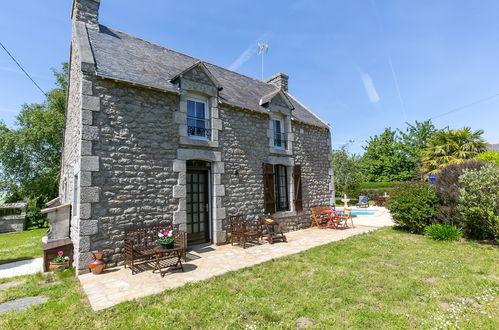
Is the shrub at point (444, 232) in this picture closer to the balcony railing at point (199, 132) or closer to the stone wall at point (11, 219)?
the balcony railing at point (199, 132)

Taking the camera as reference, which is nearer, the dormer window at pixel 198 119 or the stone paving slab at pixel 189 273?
the stone paving slab at pixel 189 273

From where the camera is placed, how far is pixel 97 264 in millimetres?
4945

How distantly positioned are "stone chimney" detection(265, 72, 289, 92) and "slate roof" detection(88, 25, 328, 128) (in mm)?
1732

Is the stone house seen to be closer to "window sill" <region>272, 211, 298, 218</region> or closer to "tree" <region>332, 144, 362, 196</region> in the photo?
"window sill" <region>272, 211, 298, 218</region>

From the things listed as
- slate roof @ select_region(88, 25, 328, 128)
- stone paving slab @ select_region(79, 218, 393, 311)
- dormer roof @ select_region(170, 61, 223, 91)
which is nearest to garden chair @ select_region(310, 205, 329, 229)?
stone paving slab @ select_region(79, 218, 393, 311)

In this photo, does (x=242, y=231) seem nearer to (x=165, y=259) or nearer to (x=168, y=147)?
(x=165, y=259)

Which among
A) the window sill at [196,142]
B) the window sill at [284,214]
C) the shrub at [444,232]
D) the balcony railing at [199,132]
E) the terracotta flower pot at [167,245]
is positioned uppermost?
the balcony railing at [199,132]

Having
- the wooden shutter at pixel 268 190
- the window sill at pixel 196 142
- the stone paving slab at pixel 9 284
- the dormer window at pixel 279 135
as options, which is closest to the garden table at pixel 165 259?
the stone paving slab at pixel 9 284

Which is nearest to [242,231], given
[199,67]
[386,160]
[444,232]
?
[199,67]

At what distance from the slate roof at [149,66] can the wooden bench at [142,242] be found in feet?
12.0

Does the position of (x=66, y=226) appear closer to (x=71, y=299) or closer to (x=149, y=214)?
(x=149, y=214)

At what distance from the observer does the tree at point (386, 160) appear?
2836 centimetres

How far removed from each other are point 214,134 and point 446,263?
6.53 m

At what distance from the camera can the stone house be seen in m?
5.35
